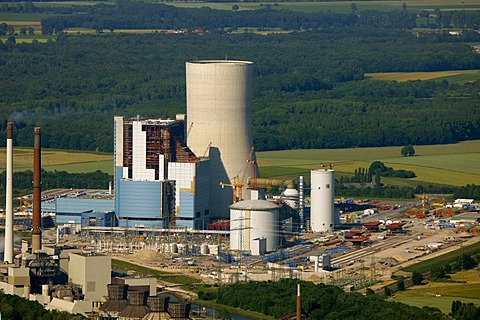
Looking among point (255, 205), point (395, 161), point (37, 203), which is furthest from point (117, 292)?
point (395, 161)

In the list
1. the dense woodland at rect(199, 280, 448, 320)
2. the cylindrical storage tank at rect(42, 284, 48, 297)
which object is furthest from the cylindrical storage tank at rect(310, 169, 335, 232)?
the cylindrical storage tank at rect(42, 284, 48, 297)

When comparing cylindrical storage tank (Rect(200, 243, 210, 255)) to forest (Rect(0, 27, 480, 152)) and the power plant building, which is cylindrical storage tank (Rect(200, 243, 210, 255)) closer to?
the power plant building

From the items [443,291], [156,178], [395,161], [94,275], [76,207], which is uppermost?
[395,161]

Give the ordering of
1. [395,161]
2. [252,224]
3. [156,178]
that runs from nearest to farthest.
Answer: [252,224] → [156,178] → [395,161]

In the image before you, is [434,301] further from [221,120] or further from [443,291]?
[221,120]

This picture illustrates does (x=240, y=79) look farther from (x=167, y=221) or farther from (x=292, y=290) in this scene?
(x=292, y=290)

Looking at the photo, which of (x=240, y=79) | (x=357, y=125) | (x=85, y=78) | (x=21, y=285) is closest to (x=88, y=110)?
(x=357, y=125)

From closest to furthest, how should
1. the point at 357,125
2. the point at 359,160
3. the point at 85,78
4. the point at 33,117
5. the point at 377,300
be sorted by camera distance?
the point at 377,300, the point at 33,117, the point at 359,160, the point at 357,125, the point at 85,78
